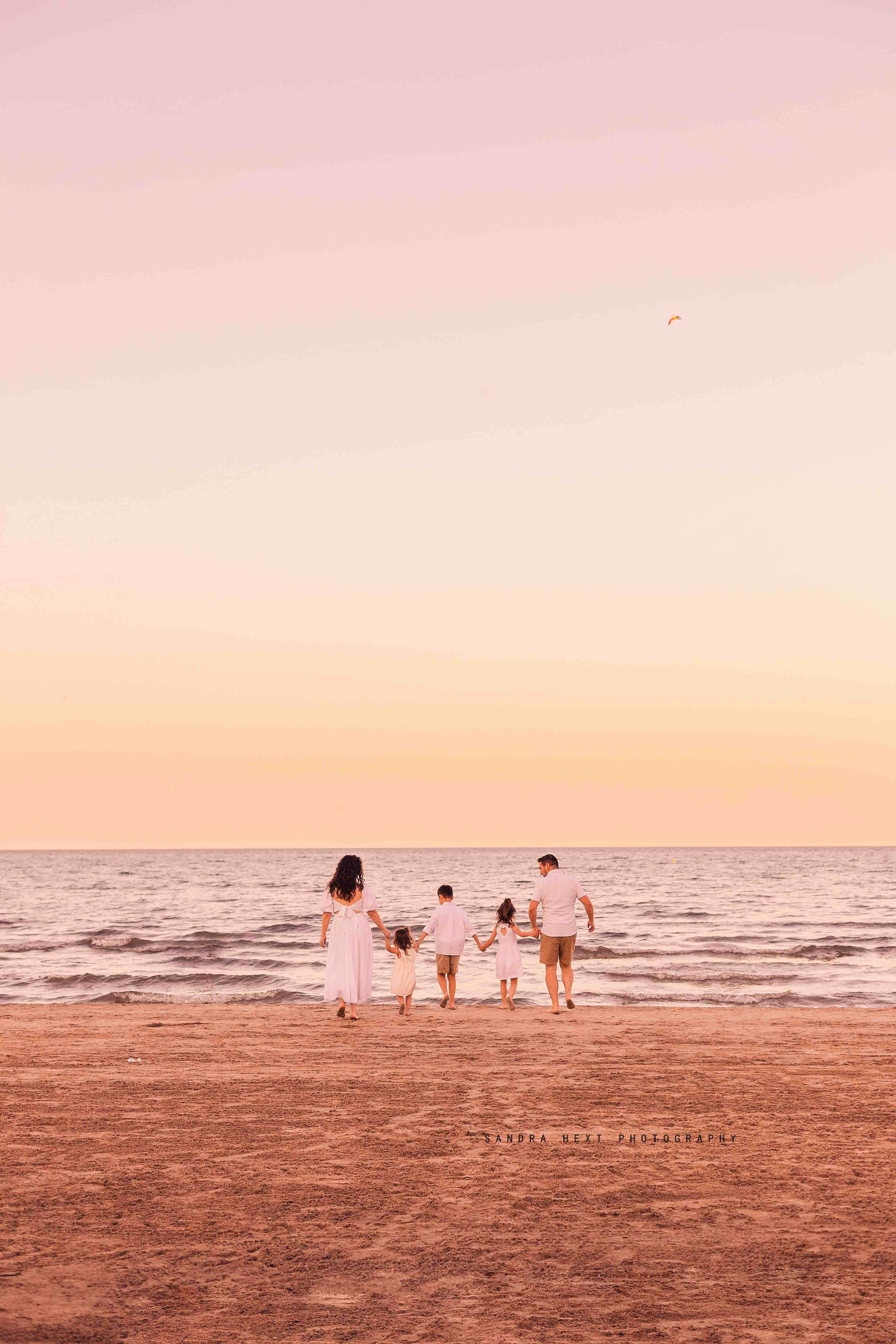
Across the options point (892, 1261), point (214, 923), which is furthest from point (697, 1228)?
point (214, 923)

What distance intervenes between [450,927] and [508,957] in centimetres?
110

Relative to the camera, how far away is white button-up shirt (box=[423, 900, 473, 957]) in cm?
1544

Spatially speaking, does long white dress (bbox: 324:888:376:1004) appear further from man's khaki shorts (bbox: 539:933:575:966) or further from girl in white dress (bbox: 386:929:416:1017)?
man's khaki shorts (bbox: 539:933:575:966)

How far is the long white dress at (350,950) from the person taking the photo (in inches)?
542

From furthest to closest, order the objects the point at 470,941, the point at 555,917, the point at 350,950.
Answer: the point at 470,941
the point at 555,917
the point at 350,950

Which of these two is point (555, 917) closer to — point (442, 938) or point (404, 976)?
point (442, 938)

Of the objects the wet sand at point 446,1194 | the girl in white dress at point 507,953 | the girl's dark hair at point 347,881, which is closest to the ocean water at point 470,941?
the girl in white dress at point 507,953

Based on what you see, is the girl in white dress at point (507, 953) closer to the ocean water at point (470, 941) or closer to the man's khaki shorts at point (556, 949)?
the man's khaki shorts at point (556, 949)

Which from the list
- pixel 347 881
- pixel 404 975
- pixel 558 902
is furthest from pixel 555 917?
pixel 347 881

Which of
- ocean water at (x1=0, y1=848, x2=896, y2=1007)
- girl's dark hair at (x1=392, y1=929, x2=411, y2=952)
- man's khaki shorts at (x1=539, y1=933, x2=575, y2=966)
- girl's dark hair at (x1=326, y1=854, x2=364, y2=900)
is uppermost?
girl's dark hair at (x1=326, y1=854, x2=364, y2=900)

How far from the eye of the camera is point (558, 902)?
1478 centimetres

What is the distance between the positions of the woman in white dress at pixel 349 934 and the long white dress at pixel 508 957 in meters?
2.15

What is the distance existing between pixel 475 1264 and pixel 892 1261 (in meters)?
1.92

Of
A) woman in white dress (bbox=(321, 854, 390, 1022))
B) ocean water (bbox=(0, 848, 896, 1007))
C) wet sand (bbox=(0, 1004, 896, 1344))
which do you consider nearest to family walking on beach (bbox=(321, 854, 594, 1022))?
woman in white dress (bbox=(321, 854, 390, 1022))
